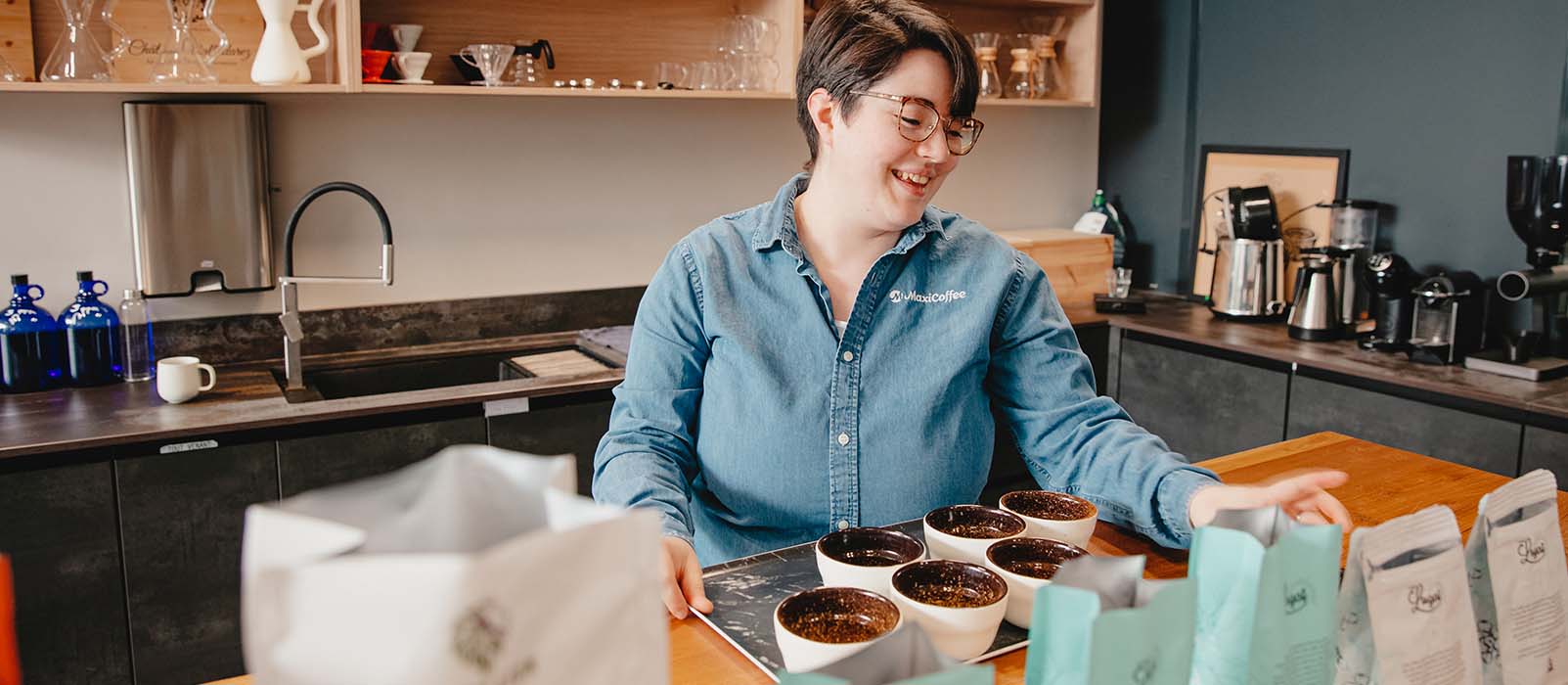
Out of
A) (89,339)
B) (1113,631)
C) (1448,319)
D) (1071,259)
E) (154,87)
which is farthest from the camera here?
(1071,259)

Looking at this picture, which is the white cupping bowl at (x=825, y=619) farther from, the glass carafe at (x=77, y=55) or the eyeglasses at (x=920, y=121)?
the glass carafe at (x=77, y=55)

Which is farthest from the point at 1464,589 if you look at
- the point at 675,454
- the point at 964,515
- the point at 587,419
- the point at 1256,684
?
the point at 587,419

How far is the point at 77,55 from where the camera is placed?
2443 mm

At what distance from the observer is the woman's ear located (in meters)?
1.66

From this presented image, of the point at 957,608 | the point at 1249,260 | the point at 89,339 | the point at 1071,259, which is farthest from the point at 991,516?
the point at 1071,259

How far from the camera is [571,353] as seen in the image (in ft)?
10.1

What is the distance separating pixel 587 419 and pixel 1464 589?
202cm

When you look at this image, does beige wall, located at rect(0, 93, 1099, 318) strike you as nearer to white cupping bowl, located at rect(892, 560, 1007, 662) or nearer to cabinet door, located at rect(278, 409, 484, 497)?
cabinet door, located at rect(278, 409, 484, 497)

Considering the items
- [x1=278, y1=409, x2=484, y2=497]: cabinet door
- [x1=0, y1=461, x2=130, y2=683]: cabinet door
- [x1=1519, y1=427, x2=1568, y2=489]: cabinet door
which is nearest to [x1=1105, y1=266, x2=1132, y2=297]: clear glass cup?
[x1=1519, y1=427, x2=1568, y2=489]: cabinet door

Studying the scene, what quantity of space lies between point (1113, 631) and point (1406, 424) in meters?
2.33

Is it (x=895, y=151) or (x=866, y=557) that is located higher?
(x=895, y=151)

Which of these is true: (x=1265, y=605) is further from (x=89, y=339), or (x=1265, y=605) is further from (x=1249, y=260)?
(x=1249, y=260)

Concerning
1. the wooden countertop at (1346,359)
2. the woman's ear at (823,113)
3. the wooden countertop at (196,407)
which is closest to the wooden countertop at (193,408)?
the wooden countertop at (196,407)

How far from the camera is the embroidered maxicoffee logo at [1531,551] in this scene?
1.06 metres
